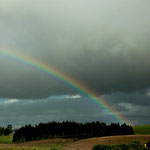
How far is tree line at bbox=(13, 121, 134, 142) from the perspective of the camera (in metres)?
106

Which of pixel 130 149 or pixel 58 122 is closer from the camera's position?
pixel 130 149

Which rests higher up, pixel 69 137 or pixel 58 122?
pixel 58 122

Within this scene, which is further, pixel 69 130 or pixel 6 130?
pixel 6 130

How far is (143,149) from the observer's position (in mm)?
36312

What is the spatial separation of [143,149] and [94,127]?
235 feet

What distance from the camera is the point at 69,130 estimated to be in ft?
361

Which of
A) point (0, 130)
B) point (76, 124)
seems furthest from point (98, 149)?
point (0, 130)

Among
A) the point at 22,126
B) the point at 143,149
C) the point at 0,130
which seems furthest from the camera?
the point at 0,130

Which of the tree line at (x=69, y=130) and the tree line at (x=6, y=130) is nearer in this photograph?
the tree line at (x=69, y=130)

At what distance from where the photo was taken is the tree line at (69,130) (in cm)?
10619

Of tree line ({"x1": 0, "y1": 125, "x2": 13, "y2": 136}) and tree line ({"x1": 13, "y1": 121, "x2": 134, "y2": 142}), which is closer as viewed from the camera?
tree line ({"x1": 13, "y1": 121, "x2": 134, "y2": 142})

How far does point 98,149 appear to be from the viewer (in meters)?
40.2

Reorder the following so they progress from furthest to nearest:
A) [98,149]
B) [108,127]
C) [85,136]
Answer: [108,127] → [85,136] → [98,149]

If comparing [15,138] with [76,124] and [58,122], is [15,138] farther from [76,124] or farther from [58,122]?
[76,124]
